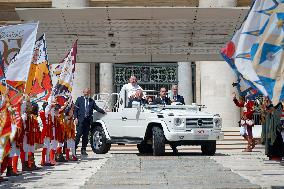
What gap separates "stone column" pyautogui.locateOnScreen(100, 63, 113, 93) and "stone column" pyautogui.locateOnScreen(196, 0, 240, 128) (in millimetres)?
7621

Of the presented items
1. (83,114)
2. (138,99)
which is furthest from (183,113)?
(83,114)

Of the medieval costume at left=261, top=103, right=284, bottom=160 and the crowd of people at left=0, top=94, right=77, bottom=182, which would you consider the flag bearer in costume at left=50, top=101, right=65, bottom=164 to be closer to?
the crowd of people at left=0, top=94, right=77, bottom=182

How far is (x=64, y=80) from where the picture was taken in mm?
15406

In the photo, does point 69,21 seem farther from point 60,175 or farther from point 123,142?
point 60,175

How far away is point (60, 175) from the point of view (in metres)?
11.7

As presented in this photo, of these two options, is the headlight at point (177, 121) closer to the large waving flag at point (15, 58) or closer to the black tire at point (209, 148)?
the black tire at point (209, 148)

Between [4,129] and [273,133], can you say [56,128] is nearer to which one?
[4,129]

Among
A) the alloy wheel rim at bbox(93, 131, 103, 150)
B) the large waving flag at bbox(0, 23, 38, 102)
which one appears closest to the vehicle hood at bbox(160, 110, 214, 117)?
the alloy wheel rim at bbox(93, 131, 103, 150)

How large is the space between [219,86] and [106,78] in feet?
29.5

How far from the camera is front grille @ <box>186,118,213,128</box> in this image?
16516 mm

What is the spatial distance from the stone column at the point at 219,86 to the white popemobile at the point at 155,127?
12.2 meters

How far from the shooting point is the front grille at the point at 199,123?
16516 millimetres

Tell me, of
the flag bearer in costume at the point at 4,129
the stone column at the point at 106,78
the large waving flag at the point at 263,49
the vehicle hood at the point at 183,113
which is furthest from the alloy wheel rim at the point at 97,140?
the stone column at the point at 106,78

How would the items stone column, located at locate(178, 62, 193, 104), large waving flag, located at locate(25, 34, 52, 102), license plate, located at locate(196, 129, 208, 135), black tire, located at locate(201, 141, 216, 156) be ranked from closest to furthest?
1. large waving flag, located at locate(25, 34, 52, 102)
2. license plate, located at locate(196, 129, 208, 135)
3. black tire, located at locate(201, 141, 216, 156)
4. stone column, located at locate(178, 62, 193, 104)
